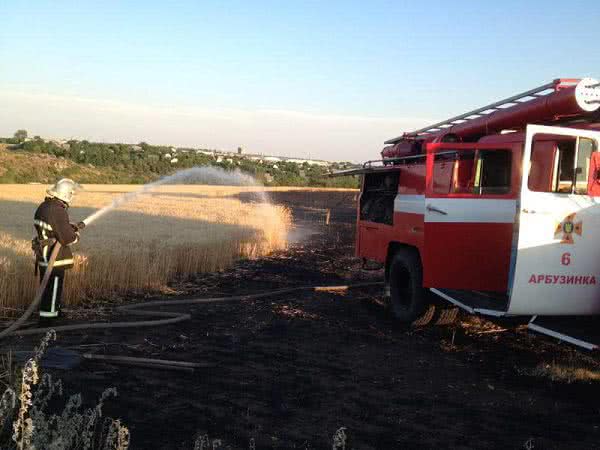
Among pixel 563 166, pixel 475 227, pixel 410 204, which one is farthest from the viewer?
pixel 410 204

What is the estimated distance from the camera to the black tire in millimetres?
8164

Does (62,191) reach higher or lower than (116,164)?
lower

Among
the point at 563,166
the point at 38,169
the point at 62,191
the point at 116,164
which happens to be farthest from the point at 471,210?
the point at 116,164

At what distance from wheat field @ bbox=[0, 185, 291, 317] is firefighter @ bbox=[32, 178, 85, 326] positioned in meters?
0.62

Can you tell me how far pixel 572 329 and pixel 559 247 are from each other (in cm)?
81

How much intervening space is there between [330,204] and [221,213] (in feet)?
50.3

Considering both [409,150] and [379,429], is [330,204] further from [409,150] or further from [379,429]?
[379,429]

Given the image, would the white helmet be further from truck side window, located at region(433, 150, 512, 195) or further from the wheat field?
truck side window, located at region(433, 150, 512, 195)

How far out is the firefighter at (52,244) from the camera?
744cm

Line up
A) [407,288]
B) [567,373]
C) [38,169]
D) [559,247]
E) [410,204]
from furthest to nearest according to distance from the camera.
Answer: [38,169] < [407,288] < [410,204] < [567,373] < [559,247]

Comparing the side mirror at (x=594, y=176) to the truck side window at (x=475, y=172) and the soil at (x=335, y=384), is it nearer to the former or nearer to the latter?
the truck side window at (x=475, y=172)

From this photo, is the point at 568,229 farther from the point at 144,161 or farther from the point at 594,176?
the point at 144,161

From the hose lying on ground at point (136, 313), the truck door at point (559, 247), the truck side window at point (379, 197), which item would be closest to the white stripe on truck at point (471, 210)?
the truck door at point (559, 247)

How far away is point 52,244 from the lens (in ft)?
24.8
